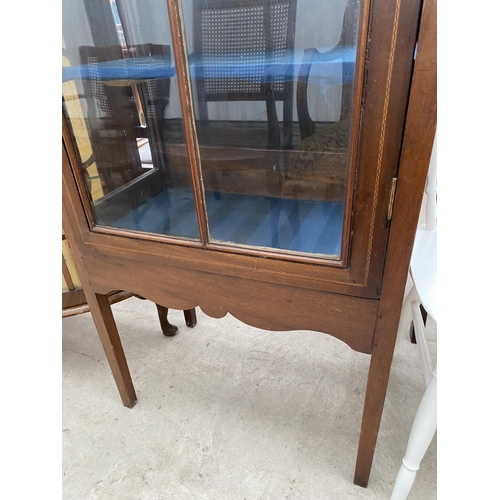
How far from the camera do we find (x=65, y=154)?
713 millimetres

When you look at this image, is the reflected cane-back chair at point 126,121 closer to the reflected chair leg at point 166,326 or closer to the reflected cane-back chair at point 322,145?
the reflected cane-back chair at point 322,145

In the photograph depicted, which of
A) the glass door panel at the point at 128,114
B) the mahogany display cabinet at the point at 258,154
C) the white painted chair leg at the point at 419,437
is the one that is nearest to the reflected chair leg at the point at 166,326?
the mahogany display cabinet at the point at 258,154

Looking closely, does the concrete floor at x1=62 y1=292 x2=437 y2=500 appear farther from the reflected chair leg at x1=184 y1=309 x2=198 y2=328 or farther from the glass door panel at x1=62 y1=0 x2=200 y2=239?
the glass door panel at x1=62 y1=0 x2=200 y2=239

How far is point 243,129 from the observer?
65 cm

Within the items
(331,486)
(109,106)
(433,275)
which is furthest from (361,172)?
(331,486)

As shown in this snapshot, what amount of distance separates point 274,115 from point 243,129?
61 millimetres

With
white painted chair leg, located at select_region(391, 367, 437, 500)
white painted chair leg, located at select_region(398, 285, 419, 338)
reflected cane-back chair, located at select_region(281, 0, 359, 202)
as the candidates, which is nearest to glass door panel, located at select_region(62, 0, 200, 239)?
reflected cane-back chair, located at select_region(281, 0, 359, 202)

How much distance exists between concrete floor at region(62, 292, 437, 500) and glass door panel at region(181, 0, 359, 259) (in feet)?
1.89

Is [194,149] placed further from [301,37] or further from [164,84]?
[301,37]

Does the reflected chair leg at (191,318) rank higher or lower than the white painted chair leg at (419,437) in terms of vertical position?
lower

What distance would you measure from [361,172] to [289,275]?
207 mm

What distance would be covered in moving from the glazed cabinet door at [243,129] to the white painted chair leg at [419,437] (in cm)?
24

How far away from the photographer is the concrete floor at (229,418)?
2.90 ft

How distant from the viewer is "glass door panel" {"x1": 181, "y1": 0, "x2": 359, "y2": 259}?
528 millimetres
